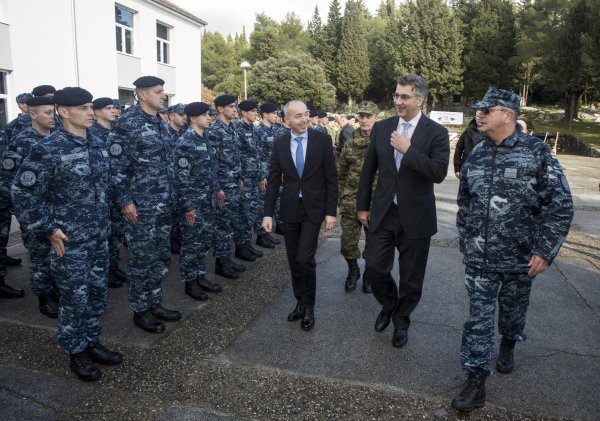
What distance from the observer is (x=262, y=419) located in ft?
9.53

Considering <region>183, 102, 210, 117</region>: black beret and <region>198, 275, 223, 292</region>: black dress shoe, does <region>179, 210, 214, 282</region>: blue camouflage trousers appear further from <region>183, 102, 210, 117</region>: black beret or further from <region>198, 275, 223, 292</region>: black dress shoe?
<region>183, 102, 210, 117</region>: black beret

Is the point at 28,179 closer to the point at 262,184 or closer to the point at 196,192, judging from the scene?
the point at 196,192

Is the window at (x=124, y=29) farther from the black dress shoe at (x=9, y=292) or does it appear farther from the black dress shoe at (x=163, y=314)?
the black dress shoe at (x=163, y=314)

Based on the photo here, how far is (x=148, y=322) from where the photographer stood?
4141mm

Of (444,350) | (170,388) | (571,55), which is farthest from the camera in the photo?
(571,55)

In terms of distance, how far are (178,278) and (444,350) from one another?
328cm

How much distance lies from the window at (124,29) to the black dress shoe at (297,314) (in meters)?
17.5

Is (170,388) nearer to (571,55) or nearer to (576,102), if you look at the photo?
(571,55)

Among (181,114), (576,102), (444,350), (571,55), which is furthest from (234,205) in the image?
(576,102)

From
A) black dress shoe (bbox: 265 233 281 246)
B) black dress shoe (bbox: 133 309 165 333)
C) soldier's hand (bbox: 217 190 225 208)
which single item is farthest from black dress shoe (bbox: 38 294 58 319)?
black dress shoe (bbox: 265 233 281 246)

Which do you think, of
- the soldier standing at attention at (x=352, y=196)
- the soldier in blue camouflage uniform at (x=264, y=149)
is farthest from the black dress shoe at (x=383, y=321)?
the soldier in blue camouflage uniform at (x=264, y=149)

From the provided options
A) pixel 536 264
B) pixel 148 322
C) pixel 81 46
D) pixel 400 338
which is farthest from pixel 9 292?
pixel 81 46

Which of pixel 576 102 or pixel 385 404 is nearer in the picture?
pixel 385 404

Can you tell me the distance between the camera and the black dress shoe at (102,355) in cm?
351
